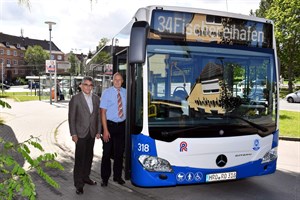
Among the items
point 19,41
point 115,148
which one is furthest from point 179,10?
point 19,41

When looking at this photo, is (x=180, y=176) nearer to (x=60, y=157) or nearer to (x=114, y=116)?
(x=114, y=116)

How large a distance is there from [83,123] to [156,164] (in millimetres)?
1458

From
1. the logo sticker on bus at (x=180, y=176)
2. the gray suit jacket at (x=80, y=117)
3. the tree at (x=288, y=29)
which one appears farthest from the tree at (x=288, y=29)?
the logo sticker on bus at (x=180, y=176)

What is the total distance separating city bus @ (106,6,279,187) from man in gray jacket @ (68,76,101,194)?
807 mm

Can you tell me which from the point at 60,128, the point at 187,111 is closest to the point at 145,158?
the point at 187,111

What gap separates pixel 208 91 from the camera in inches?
179

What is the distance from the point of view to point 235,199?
5.01 meters

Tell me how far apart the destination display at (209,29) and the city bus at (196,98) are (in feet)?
0.05

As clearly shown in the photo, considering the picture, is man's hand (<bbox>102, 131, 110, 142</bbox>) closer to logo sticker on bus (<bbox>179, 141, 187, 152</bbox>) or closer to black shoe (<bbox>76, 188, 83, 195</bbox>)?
black shoe (<bbox>76, 188, 83, 195</bbox>)

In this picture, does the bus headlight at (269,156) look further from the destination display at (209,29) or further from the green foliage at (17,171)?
the green foliage at (17,171)

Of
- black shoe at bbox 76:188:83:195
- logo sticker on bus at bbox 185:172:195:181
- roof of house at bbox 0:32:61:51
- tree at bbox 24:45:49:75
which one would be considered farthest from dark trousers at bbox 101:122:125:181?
roof of house at bbox 0:32:61:51

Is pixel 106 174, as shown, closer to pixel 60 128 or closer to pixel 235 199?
pixel 235 199

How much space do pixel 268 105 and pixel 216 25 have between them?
1534 mm

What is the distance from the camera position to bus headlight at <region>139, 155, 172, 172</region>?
4.37 m
